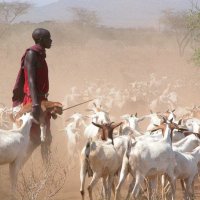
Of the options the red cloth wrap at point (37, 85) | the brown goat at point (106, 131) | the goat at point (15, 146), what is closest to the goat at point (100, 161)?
the brown goat at point (106, 131)

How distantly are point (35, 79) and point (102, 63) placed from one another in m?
38.8

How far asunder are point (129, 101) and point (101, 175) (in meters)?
18.1

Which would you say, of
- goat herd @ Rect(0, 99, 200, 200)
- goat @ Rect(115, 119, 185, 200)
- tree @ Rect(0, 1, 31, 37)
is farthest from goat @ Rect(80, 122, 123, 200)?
tree @ Rect(0, 1, 31, 37)

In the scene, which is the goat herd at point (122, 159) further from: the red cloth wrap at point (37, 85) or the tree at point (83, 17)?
the tree at point (83, 17)

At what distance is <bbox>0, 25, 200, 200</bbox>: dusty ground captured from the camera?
34.3 meters

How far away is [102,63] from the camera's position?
1816 inches

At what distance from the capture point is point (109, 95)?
2747cm

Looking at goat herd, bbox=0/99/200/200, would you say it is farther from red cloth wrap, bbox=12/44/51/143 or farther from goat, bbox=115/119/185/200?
red cloth wrap, bbox=12/44/51/143

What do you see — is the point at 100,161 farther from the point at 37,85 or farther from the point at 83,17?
the point at 83,17

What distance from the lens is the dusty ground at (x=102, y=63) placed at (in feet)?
112

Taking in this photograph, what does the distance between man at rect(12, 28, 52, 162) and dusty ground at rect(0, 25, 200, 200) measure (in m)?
15.9

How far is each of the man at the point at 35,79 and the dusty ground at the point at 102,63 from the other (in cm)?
1595

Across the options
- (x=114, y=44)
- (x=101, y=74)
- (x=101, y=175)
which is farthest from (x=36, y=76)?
(x=114, y=44)

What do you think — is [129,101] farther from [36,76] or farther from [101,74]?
[36,76]
